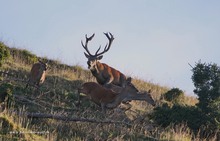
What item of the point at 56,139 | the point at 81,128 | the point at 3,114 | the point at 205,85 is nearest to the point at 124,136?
the point at 81,128

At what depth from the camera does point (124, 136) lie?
16000 millimetres

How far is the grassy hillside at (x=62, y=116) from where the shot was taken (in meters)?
13.9

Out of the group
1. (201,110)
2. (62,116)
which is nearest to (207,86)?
(201,110)

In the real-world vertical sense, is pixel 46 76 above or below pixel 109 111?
above

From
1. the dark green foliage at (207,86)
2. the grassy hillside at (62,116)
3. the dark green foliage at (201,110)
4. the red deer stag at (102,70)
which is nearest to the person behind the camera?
the grassy hillside at (62,116)

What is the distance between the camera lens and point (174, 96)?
25484mm

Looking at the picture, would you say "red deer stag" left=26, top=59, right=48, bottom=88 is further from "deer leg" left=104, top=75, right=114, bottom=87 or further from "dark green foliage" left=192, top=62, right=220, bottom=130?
"dark green foliage" left=192, top=62, right=220, bottom=130

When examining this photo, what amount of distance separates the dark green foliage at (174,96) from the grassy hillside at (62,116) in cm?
33

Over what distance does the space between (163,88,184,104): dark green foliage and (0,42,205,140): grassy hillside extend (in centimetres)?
33

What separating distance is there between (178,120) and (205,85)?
9.12 ft

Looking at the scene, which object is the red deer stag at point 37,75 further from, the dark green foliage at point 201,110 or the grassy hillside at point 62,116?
the dark green foliage at point 201,110

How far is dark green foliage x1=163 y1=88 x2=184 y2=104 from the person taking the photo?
83.0 feet

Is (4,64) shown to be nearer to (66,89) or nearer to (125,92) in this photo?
(66,89)

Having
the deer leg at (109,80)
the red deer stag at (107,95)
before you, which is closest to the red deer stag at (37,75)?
the red deer stag at (107,95)
